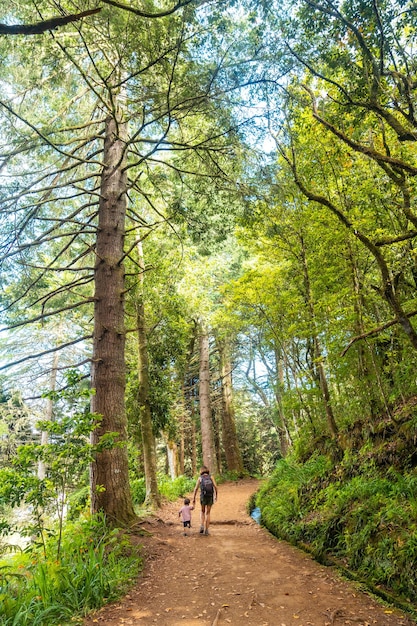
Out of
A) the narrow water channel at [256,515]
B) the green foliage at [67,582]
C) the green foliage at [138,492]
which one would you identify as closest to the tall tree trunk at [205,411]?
the narrow water channel at [256,515]

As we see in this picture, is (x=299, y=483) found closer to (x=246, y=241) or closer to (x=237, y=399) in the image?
(x=246, y=241)

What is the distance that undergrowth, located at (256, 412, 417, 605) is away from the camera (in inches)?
165

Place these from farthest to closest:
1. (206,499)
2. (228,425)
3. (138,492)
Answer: (228,425) < (138,492) < (206,499)

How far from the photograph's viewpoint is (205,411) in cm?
1812

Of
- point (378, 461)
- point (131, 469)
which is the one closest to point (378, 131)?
point (378, 461)

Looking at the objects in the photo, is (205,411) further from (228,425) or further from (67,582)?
(67,582)

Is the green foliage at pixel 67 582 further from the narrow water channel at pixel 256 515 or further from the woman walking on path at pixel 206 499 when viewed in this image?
the narrow water channel at pixel 256 515

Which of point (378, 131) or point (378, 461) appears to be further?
point (378, 131)

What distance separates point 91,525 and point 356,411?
553cm

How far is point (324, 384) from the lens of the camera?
8.57m

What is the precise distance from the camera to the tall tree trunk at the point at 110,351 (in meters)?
6.02

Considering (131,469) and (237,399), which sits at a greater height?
(237,399)

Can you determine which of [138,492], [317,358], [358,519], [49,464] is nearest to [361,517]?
[358,519]

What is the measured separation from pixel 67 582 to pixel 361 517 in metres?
3.67
